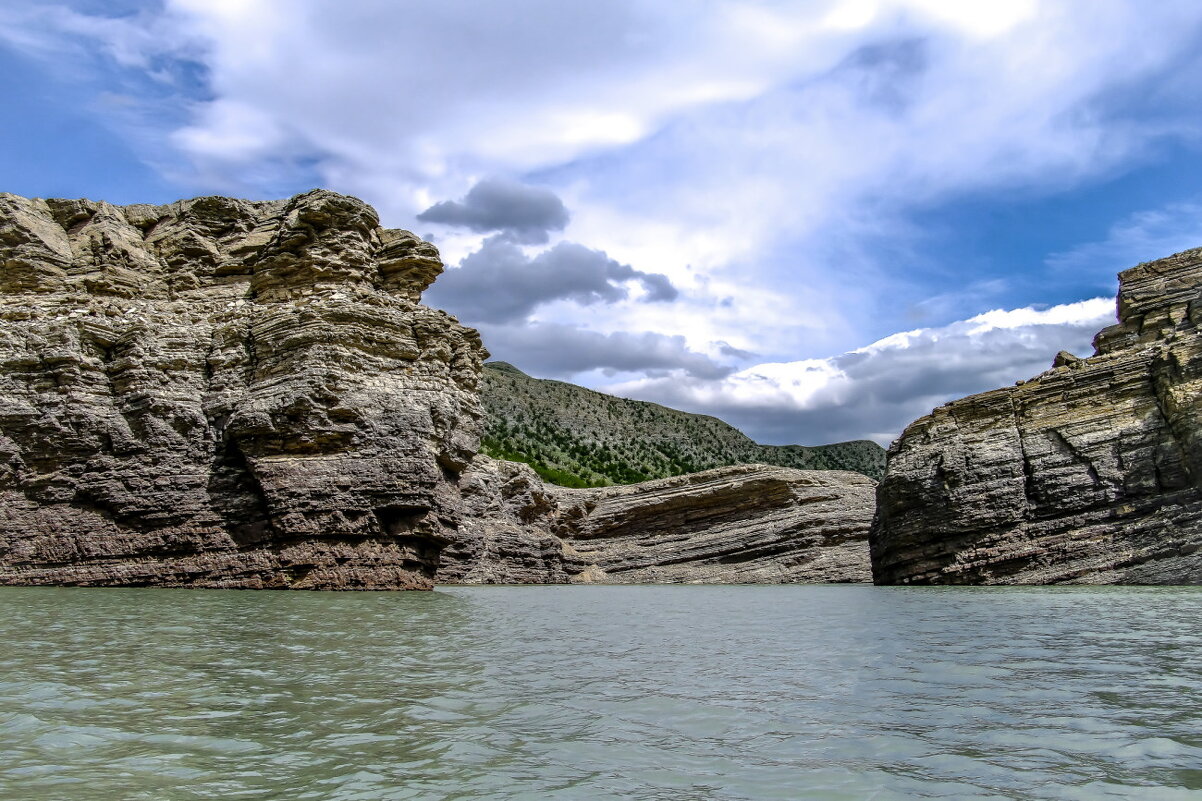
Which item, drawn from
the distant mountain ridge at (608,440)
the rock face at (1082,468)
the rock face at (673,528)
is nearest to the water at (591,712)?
the rock face at (1082,468)

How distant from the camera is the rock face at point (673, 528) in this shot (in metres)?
47.7

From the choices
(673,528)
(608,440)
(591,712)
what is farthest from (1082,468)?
(608,440)

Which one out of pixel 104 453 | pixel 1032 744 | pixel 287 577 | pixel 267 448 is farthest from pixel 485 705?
pixel 104 453

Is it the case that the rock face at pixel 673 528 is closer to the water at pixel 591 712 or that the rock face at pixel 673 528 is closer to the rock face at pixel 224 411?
the rock face at pixel 224 411

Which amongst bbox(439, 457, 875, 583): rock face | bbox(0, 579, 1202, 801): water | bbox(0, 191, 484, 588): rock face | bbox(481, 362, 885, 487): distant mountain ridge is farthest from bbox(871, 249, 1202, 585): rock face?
bbox(481, 362, 885, 487): distant mountain ridge

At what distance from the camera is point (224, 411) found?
A: 83.9ft

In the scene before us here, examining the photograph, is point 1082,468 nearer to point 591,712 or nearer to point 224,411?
point 591,712

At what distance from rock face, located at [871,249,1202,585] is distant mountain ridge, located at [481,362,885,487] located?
5147cm

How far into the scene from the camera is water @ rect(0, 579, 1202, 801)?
5316mm

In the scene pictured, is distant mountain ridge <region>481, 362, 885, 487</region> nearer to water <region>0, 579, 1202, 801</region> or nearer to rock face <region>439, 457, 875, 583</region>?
rock face <region>439, 457, 875, 583</region>

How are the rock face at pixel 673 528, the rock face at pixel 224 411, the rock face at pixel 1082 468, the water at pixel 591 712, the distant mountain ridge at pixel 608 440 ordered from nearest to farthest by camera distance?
the water at pixel 591 712, the rock face at pixel 224 411, the rock face at pixel 1082 468, the rock face at pixel 673 528, the distant mountain ridge at pixel 608 440

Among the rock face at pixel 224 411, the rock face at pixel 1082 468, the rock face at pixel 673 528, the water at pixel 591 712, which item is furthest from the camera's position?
the rock face at pixel 673 528

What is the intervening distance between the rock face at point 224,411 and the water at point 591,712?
9.86 metres

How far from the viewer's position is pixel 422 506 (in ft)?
81.4
